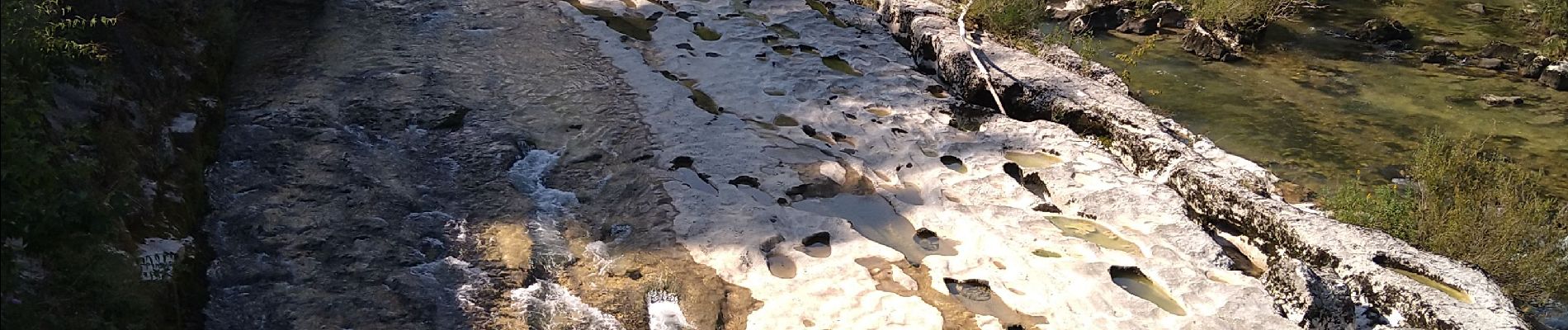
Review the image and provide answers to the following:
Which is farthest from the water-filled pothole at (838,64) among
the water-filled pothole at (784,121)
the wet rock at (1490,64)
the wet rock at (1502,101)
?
the wet rock at (1490,64)

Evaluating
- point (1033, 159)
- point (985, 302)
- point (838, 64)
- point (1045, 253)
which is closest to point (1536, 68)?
point (1033, 159)

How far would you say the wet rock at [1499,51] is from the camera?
8734 mm

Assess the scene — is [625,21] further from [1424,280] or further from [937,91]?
[1424,280]

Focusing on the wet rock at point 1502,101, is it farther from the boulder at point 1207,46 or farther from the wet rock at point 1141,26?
the wet rock at point 1141,26

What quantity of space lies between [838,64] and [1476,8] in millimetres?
6797

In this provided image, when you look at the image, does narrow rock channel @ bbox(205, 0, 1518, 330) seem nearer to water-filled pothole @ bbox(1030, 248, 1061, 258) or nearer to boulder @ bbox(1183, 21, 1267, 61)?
water-filled pothole @ bbox(1030, 248, 1061, 258)

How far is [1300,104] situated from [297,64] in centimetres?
672

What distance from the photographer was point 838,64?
23.5 ft

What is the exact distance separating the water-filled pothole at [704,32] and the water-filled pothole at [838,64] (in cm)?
78

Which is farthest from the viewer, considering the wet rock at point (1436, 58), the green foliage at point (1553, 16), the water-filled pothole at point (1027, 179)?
the green foliage at point (1553, 16)

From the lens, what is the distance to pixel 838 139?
5973mm

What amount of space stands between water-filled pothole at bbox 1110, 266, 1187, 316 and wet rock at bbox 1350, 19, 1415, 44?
5936mm

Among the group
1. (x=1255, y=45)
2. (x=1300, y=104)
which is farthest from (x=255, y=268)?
(x=1255, y=45)

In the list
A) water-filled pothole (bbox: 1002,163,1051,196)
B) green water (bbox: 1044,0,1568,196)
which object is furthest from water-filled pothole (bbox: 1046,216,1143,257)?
green water (bbox: 1044,0,1568,196)
